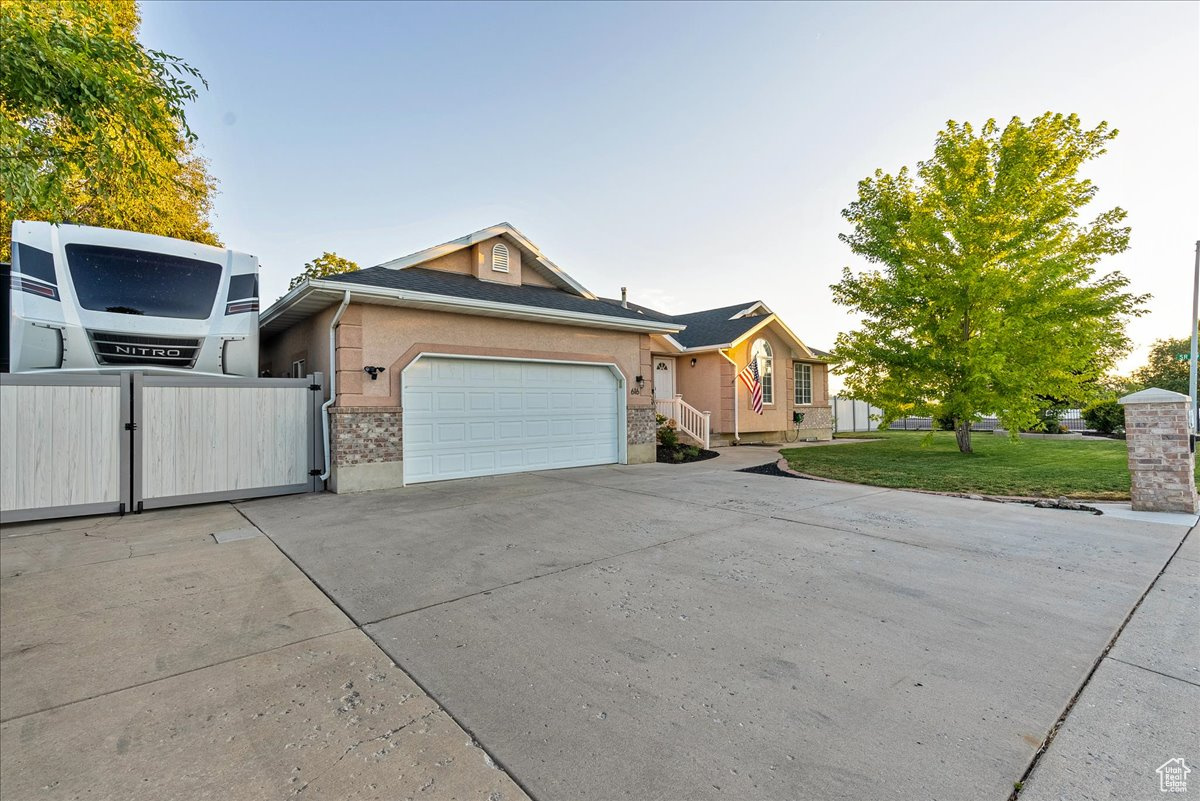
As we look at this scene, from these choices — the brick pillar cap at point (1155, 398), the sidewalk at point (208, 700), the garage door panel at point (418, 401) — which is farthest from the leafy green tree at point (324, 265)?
the brick pillar cap at point (1155, 398)

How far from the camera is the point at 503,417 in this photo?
31.5 feet

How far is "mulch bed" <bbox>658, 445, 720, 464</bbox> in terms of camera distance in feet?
40.0

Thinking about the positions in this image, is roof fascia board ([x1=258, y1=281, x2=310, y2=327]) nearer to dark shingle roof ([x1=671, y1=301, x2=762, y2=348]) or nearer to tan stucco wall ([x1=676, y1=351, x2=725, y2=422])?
dark shingle roof ([x1=671, y1=301, x2=762, y2=348])

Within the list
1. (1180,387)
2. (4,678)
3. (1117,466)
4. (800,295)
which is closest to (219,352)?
(4,678)

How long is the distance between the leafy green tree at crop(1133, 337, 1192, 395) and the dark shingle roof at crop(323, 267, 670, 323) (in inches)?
1267

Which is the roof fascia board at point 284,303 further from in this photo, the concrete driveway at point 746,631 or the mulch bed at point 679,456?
the mulch bed at point 679,456

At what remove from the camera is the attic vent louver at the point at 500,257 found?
35.7ft

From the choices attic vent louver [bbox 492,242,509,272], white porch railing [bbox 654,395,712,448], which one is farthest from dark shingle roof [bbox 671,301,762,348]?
attic vent louver [bbox 492,242,509,272]

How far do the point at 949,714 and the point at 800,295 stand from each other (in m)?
17.7

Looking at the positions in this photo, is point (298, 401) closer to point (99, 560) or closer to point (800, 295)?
point (99, 560)

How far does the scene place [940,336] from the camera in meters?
11.3

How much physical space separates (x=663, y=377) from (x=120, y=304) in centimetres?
1280

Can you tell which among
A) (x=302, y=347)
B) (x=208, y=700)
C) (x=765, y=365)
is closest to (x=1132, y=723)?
(x=208, y=700)

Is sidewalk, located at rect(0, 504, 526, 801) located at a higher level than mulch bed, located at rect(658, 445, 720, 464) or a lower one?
lower
